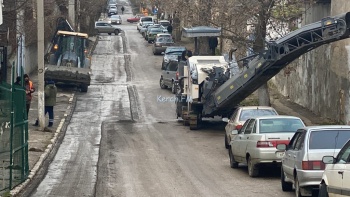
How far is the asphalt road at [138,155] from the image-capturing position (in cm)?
1781

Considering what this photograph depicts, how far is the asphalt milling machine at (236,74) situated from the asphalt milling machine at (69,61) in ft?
31.6

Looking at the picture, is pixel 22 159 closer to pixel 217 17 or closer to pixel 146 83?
pixel 217 17

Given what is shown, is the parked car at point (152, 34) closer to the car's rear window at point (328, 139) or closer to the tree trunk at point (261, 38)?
the tree trunk at point (261, 38)

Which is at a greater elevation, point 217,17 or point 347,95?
point 217,17

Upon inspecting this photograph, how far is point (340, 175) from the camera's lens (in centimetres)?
1223

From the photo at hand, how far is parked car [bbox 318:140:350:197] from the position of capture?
471 inches

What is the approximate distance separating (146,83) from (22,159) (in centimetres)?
3108

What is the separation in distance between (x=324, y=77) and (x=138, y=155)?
13.1 m

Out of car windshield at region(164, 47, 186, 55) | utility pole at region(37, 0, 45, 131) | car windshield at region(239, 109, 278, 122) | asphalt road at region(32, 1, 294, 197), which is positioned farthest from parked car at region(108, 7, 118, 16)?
car windshield at region(239, 109, 278, 122)

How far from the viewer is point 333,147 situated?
15.3 m

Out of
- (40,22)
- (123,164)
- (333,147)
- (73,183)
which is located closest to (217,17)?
(40,22)

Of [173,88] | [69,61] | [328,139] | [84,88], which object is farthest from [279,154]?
[69,61]

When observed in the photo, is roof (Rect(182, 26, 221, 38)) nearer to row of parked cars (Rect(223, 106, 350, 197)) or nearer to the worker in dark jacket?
the worker in dark jacket

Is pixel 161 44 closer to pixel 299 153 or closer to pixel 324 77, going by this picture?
pixel 324 77
